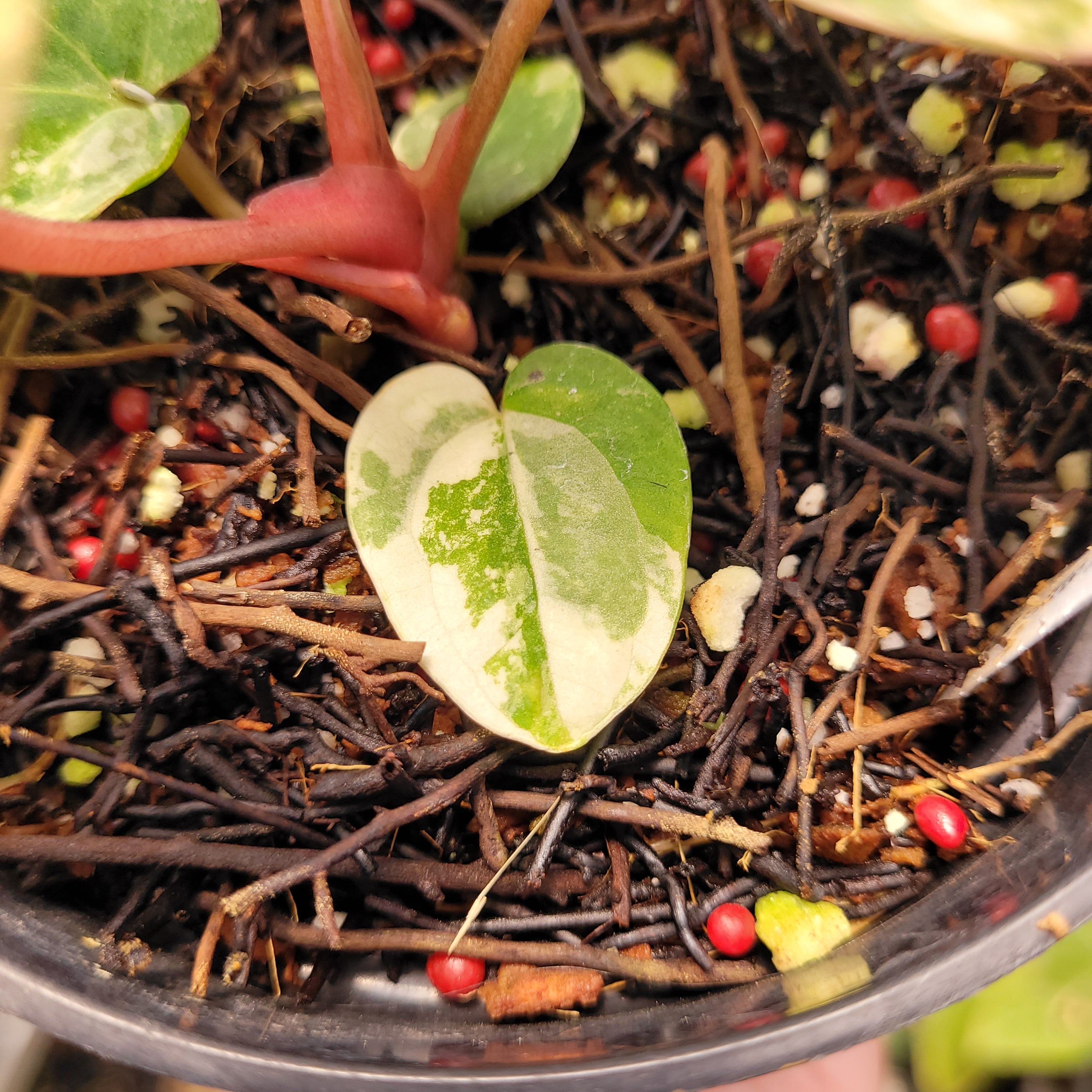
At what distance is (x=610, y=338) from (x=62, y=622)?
0.48 metres

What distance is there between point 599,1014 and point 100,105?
2.21ft

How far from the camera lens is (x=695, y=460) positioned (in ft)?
2.10

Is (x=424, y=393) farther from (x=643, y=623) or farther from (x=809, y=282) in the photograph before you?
(x=809, y=282)

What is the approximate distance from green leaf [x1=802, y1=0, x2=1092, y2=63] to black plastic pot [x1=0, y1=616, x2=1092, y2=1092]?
16.4 inches

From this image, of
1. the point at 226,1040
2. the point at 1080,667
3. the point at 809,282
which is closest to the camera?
the point at 226,1040

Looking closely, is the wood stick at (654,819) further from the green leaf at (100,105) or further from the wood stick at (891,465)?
the green leaf at (100,105)

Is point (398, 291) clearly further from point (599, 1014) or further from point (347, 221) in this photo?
point (599, 1014)

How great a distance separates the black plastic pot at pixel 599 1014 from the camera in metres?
0.40

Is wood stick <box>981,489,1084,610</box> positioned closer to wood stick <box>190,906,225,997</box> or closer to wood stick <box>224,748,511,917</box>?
wood stick <box>224,748,511,917</box>

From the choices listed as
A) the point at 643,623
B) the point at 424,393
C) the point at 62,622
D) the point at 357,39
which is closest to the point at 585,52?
the point at 357,39

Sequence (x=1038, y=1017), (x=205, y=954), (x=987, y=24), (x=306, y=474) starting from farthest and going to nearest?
1. (x=1038, y=1017)
2. (x=306, y=474)
3. (x=205, y=954)
4. (x=987, y=24)

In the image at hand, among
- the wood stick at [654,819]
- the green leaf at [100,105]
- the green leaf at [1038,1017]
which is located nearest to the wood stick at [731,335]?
the wood stick at [654,819]

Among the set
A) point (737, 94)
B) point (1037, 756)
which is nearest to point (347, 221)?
point (737, 94)

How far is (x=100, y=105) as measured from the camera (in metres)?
0.49
